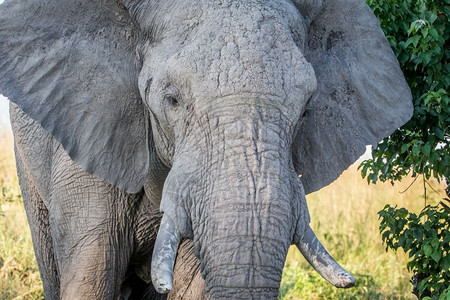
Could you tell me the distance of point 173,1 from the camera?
3852 millimetres

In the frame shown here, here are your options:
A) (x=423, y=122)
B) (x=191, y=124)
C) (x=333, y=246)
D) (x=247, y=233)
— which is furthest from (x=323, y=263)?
(x=333, y=246)

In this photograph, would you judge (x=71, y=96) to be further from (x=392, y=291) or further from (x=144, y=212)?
(x=392, y=291)

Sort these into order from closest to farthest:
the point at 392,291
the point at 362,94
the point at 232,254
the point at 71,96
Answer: the point at 232,254, the point at 71,96, the point at 362,94, the point at 392,291

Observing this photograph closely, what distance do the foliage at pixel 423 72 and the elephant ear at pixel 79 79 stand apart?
4.51ft

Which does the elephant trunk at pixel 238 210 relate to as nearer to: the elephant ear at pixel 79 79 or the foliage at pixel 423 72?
the elephant ear at pixel 79 79

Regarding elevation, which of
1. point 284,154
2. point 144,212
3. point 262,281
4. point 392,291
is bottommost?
point 392,291

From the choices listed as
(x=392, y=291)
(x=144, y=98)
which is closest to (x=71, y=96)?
(x=144, y=98)

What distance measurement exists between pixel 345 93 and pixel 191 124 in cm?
103

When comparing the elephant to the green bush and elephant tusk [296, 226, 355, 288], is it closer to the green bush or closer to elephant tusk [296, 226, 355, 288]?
elephant tusk [296, 226, 355, 288]

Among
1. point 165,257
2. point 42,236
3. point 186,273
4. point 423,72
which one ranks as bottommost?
point 42,236

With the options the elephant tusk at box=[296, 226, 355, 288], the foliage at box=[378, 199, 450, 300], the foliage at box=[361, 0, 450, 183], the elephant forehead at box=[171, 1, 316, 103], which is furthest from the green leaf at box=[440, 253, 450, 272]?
the elephant forehead at box=[171, 1, 316, 103]

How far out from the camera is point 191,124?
356cm

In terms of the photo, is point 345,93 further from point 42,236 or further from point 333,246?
point 333,246

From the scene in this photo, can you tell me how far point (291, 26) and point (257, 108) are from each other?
517mm
